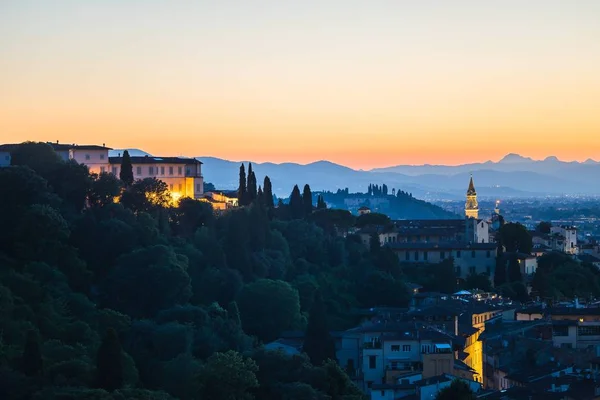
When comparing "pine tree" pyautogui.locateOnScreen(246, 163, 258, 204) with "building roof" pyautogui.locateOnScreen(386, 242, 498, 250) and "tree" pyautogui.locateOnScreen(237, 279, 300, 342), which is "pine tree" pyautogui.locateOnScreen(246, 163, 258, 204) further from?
"tree" pyautogui.locateOnScreen(237, 279, 300, 342)

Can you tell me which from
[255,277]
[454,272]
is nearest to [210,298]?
[255,277]

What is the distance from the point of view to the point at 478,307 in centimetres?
4381

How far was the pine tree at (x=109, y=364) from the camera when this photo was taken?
23536 mm

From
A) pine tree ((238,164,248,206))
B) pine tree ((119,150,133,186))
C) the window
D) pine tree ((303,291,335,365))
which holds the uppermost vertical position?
pine tree ((119,150,133,186))

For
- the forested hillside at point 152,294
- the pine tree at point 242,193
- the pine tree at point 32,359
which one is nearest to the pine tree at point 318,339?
the forested hillside at point 152,294

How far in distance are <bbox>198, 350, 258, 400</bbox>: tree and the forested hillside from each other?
0.03 metres

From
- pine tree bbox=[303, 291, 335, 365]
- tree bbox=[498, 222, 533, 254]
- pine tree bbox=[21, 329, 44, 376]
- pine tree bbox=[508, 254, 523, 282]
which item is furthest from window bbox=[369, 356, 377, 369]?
tree bbox=[498, 222, 533, 254]

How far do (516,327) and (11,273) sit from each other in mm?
20188

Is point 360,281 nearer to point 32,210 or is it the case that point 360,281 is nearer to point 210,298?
point 210,298

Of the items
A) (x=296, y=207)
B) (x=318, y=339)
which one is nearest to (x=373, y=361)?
(x=318, y=339)

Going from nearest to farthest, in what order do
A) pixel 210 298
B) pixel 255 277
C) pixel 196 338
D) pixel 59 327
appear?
pixel 59 327
pixel 196 338
pixel 210 298
pixel 255 277

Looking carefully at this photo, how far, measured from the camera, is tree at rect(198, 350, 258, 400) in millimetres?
25391

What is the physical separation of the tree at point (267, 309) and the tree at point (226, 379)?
1213 centimetres

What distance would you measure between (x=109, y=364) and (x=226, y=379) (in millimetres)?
3102
